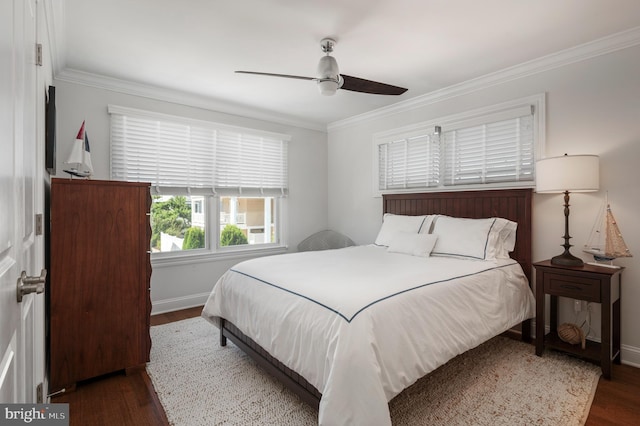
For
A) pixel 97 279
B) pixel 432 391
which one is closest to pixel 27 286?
pixel 97 279

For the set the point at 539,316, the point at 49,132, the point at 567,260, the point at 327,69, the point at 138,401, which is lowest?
the point at 138,401

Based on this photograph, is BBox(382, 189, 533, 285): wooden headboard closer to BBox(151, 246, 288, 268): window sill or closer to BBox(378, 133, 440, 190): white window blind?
BBox(378, 133, 440, 190): white window blind

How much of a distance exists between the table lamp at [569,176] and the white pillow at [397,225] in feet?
3.92

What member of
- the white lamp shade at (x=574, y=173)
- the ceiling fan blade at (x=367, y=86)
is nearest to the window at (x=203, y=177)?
the ceiling fan blade at (x=367, y=86)

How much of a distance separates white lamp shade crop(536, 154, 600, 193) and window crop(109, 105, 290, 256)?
325 cm

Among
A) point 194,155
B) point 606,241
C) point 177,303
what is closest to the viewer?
point 606,241

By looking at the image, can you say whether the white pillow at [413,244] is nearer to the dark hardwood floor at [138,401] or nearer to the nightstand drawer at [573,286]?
the nightstand drawer at [573,286]

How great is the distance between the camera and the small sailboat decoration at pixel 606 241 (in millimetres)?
2424

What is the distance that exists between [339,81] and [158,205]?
2635mm

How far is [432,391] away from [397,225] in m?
1.86

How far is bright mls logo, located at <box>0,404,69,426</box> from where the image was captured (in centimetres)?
71

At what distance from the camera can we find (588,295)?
2.34 meters

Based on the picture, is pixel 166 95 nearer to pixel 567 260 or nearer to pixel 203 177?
pixel 203 177

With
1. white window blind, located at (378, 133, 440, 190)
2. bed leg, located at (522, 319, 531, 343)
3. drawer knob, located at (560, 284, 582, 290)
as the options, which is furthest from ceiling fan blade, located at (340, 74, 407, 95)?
bed leg, located at (522, 319, 531, 343)
